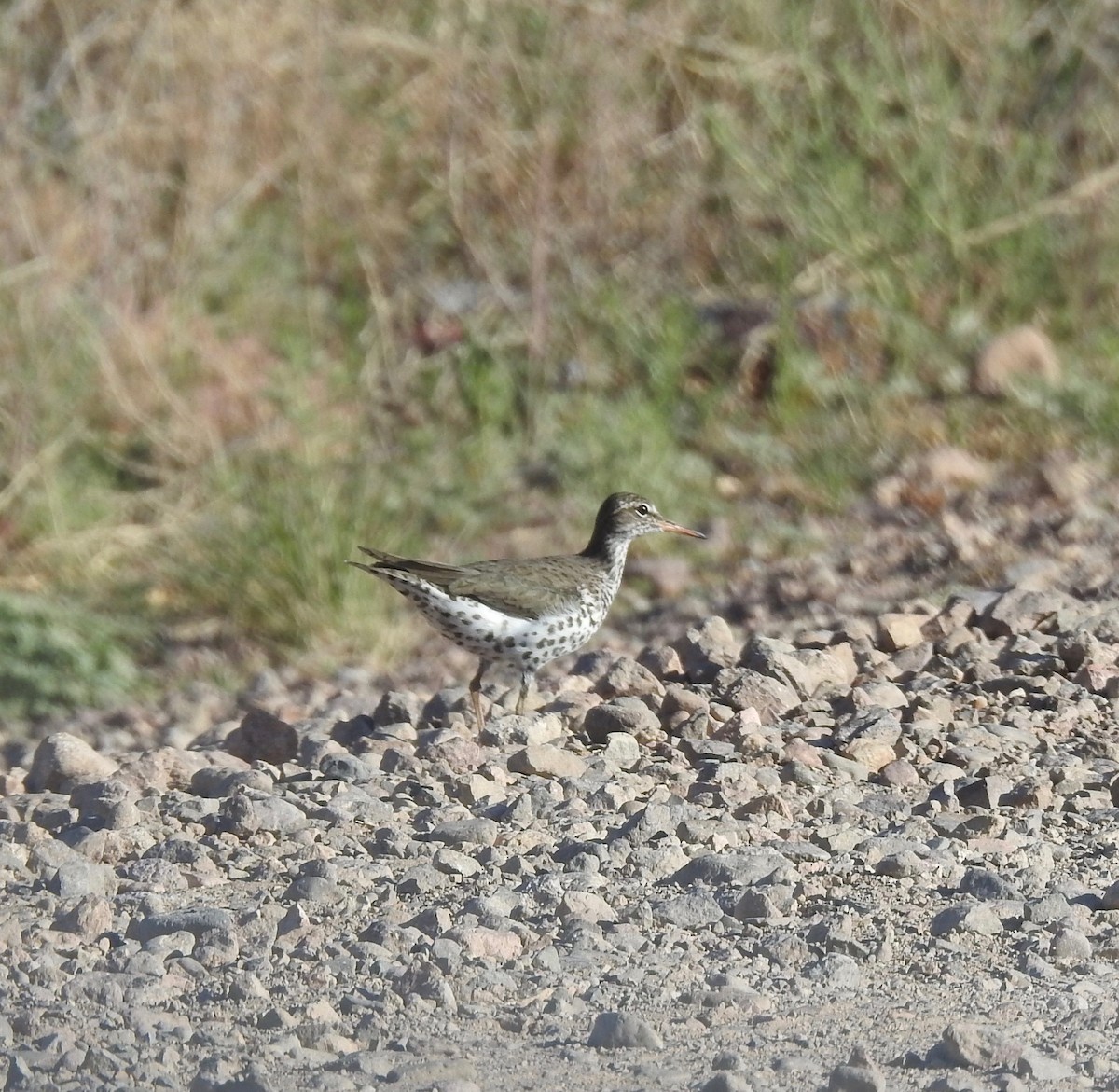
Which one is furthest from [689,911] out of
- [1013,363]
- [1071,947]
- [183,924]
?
[1013,363]

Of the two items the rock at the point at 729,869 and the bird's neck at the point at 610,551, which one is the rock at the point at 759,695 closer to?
the rock at the point at 729,869

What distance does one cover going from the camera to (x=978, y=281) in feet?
33.4

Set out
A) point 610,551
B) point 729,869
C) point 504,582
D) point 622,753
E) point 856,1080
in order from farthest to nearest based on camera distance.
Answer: point 610,551, point 504,582, point 622,753, point 729,869, point 856,1080

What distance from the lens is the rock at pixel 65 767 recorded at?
18.0 feet

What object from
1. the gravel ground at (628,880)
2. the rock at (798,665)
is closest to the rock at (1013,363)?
the gravel ground at (628,880)

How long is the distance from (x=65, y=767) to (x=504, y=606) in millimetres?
1462

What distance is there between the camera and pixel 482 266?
423 inches

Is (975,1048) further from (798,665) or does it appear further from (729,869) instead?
(798,665)

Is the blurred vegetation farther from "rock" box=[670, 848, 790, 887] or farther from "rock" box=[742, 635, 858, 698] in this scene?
"rock" box=[670, 848, 790, 887]

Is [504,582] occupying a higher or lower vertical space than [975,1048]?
lower

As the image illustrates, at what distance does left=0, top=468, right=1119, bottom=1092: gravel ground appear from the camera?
3590mm

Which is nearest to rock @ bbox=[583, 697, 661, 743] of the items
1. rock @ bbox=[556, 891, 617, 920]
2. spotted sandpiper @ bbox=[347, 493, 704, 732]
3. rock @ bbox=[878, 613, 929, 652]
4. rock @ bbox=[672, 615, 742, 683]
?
rock @ bbox=[672, 615, 742, 683]

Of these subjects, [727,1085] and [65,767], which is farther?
[65,767]

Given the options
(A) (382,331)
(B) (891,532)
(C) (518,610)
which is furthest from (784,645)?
(A) (382,331)
